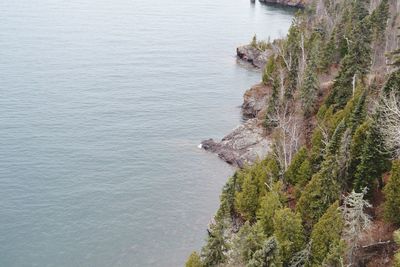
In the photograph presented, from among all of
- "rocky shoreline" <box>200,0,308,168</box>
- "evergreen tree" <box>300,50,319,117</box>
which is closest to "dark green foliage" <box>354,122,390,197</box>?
"rocky shoreline" <box>200,0,308,168</box>

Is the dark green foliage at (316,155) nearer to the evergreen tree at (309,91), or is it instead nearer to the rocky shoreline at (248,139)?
the rocky shoreline at (248,139)

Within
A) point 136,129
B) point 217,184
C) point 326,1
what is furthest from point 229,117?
point 326,1

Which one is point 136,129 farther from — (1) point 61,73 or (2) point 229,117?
(1) point 61,73

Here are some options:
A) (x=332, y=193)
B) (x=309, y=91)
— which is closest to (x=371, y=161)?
(x=332, y=193)

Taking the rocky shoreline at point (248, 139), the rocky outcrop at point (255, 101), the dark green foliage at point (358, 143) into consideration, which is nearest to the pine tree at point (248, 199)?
the rocky shoreline at point (248, 139)

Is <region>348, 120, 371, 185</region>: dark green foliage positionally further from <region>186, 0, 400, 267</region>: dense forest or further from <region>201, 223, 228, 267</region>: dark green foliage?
<region>201, 223, 228, 267</region>: dark green foliage

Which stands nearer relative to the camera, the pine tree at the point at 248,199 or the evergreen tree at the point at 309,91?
the pine tree at the point at 248,199
